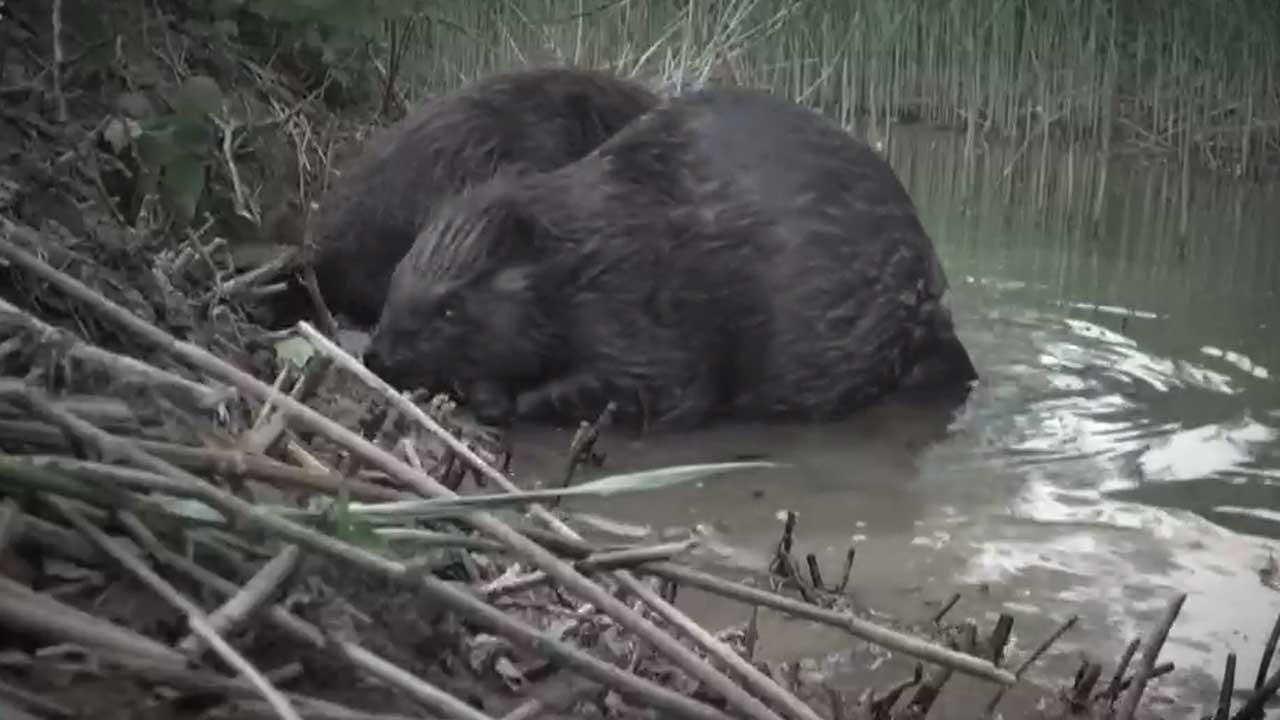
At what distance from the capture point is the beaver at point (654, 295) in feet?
8.72

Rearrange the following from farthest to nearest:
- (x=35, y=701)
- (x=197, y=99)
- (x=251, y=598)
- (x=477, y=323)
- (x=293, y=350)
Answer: (x=477, y=323) < (x=197, y=99) < (x=293, y=350) < (x=251, y=598) < (x=35, y=701)

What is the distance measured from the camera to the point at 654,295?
266cm

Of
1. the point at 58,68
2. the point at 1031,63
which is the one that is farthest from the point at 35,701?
the point at 1031,63

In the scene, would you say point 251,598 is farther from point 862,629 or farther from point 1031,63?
point 1031,63

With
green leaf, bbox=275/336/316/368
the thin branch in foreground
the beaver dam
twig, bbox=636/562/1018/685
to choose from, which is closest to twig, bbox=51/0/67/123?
the beaver dam

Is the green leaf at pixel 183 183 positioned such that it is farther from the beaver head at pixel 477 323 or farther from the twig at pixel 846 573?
the twig at pixel 846 573

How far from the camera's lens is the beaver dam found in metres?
1.04

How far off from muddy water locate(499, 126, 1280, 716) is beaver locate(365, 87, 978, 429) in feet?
0.30

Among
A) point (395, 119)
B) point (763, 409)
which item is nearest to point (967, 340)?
point (763, 409)

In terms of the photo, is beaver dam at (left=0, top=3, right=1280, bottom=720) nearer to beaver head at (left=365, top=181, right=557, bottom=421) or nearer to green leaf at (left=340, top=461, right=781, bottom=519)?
green leaf at (left=340, top=461, right=781, bottom=519)

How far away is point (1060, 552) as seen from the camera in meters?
2.11

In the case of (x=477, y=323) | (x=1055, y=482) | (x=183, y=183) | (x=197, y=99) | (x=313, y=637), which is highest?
(x=197, y=99)

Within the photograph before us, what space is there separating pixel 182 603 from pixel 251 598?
0.04 metres

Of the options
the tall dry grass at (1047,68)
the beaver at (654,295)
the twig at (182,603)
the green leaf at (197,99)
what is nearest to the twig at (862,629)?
the twig at (182,603)
